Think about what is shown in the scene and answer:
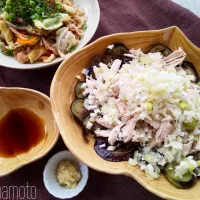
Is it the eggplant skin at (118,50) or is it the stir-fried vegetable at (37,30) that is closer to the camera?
the eggplant skin at (118,50)

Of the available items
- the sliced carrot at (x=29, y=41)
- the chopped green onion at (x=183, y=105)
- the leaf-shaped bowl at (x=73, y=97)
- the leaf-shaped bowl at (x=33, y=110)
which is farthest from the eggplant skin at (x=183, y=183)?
the sliced carrot at (x=29, y=41)

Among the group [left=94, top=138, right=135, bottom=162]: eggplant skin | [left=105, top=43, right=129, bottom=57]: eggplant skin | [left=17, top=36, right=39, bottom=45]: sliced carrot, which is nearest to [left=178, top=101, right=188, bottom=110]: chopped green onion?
[left=94, top=138, right=135, bottom=162]: eggplant skin

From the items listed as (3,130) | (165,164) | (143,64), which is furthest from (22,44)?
(165,164)

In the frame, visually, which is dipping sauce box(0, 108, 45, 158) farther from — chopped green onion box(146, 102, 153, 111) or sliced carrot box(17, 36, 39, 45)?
chopped green onion box(146, 102, 153, 111)

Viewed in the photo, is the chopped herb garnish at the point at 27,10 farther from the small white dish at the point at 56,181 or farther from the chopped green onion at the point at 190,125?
the chopped green onion at the point at 190,125

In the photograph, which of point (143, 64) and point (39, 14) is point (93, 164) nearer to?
point (143, 64)

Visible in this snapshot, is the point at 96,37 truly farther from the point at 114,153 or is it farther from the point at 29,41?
the point at 114,153

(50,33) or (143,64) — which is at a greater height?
(143,64)
